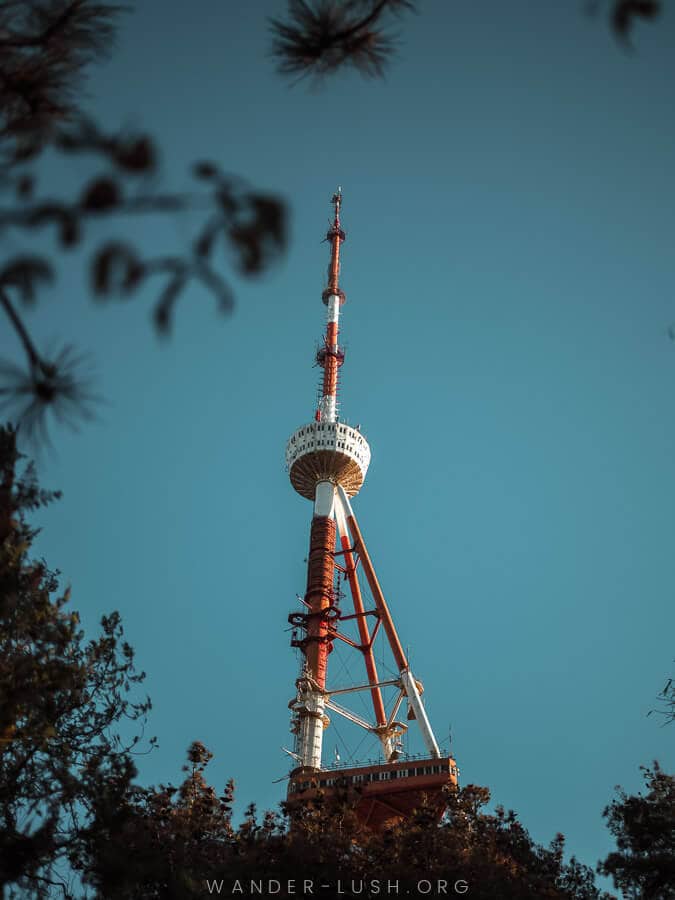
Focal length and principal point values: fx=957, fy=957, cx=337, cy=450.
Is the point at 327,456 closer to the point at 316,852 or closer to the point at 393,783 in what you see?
the point at 393,783

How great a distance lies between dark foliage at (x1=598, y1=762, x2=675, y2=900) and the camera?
2333 cm

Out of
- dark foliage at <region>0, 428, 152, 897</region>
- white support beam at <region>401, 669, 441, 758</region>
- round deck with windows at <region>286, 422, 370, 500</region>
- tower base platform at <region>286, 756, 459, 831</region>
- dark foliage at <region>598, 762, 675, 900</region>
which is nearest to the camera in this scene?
dark foliage at <region>0, 428, 152, 897</region>

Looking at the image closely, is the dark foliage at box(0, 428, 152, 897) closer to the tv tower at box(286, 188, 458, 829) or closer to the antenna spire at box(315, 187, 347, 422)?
the tv tower at box(286, 188, 458, 829)

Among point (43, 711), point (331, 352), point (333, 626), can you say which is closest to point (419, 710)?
point (333, 626)

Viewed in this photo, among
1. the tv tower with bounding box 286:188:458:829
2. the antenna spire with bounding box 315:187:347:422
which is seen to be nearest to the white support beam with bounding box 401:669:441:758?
the tv tower with bounding box 286:188:458:829

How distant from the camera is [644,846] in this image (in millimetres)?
24797

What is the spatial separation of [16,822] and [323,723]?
37.9m

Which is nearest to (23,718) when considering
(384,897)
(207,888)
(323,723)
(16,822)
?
(16,822)

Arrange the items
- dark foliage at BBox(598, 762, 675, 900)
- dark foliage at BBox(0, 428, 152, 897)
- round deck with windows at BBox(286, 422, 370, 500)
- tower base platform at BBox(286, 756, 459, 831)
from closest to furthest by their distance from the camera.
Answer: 1. dark foliage at BBox(0, 428, 152, 897)
2. dark foliage at BBox(598, 762, 675, 900)
3. tower base platform at BBox(286, 756, 459, 831)
4. round deck with windows at BBox(286, 422, 370, 500)

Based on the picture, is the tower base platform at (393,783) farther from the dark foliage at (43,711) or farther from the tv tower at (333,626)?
the dark foliage at (43,711)

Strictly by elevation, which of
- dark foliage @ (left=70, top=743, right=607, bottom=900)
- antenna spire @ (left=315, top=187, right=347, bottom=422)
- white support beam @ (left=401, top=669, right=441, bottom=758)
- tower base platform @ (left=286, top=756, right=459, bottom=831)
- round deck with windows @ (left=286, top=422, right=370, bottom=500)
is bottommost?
dark foliage @ (left=70, top=743, right=607, bottom=900)

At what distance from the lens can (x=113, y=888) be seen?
40.3ft

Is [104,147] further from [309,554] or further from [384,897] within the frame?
[309,554]

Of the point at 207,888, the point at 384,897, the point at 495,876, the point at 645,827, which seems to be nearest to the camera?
the point at 207,888
